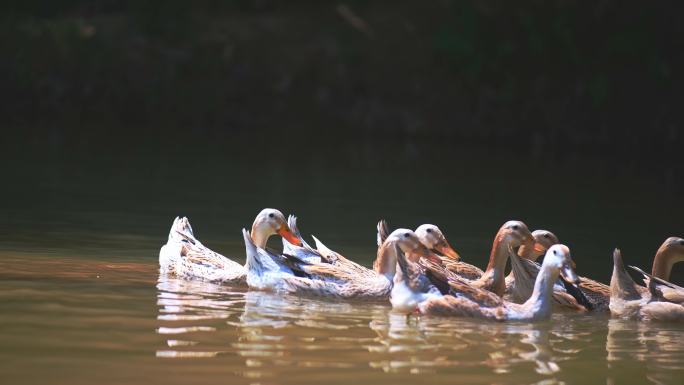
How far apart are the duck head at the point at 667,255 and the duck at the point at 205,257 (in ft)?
11.5

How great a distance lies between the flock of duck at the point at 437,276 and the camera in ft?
34.1

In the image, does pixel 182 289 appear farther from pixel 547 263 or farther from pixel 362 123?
pixel 362 123

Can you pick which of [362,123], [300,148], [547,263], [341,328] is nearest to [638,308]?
[547,263]

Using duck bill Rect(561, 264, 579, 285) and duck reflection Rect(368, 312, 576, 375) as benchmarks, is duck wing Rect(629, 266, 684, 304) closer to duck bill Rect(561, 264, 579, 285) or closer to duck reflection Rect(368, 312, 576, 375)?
duck bill Rect(561, 264, 579, 285)

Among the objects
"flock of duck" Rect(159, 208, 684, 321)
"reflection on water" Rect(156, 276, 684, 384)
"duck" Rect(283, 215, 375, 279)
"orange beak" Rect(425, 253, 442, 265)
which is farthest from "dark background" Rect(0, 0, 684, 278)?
"reflection on water" Rect(156, 276, 684, 384)

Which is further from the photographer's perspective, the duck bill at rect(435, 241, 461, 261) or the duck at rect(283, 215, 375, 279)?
the duck bill at rect(435, 241, 461, 261)

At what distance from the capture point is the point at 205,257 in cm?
1193

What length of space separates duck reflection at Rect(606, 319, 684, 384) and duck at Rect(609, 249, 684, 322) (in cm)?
10

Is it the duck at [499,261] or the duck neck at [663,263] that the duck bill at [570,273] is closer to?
the duck at [499,261]

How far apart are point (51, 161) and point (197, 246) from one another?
11.3 meters

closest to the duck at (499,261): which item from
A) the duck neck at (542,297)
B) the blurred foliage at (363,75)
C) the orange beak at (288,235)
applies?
the duck neck at (542,297)

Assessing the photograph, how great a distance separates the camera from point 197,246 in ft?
40.0

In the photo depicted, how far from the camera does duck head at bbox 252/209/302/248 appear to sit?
12.2 metres

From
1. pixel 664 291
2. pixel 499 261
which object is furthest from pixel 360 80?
pixel 664 291
